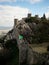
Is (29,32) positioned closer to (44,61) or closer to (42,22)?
(42,22)

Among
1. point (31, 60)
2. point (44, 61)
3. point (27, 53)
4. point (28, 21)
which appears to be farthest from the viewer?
point (28, 21)

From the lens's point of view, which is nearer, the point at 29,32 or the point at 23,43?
the point at 23,43

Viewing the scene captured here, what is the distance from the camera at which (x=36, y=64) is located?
30859 mm

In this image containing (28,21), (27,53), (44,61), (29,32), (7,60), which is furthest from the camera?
(28,21)

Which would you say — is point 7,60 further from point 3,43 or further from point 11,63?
point 3,43

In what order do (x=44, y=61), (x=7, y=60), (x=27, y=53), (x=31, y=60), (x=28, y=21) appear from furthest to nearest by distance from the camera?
(x=28, y=21)
(x=7, y=60)
(x=27, y=53)
(x=31, y=60)
(x=44, y=61)

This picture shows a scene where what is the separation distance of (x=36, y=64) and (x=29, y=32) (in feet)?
39.9

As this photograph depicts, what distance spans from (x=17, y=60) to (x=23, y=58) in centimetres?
130

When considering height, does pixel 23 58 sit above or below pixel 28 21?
below

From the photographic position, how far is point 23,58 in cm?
3606

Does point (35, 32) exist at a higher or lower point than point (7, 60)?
higher

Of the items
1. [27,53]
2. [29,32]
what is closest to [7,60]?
[27,53]

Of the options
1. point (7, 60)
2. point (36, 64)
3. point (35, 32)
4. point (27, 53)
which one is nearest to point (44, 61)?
point (36, 64)

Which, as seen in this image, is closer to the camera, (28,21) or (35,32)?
(35,32)
